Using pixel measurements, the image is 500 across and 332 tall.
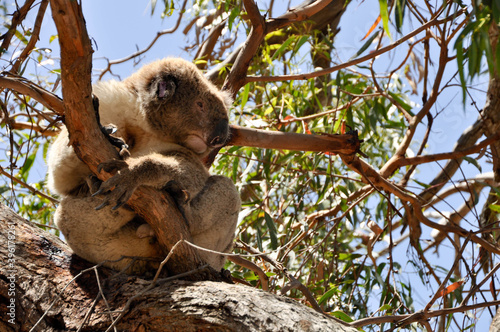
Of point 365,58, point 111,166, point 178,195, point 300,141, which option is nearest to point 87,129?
point 111,166

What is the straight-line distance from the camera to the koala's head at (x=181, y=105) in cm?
259

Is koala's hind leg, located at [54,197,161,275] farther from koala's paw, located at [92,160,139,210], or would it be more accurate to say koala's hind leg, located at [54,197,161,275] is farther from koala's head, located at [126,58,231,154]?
koala's head, located at [126,58,231,154]

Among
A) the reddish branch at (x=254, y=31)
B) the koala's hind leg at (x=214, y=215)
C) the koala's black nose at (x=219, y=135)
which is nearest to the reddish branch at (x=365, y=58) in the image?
the reddish branch at (x=254, y=31)

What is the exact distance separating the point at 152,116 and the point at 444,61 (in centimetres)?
188

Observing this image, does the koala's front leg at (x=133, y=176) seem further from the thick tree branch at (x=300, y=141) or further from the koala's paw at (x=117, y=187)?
the thick tree branch at (x=300, y=141)

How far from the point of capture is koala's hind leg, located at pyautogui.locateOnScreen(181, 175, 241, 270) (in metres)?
2.32

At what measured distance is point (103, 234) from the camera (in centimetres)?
225

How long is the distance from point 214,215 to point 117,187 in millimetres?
670

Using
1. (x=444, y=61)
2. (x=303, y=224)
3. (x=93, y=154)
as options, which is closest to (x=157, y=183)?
(x=93, y=154)

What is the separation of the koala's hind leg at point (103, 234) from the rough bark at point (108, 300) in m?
0.07

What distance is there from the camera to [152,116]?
2.58 m

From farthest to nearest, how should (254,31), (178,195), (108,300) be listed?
(254,31) < (178,195) < (108,300)

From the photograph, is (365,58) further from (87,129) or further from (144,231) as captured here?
(87,129)

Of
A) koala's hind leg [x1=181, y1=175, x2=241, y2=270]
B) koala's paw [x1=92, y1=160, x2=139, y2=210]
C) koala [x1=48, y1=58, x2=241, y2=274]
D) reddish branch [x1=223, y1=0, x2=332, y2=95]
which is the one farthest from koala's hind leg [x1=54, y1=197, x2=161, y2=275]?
reddish branch [x1=223, y1=0, x2=332, y2=95]
